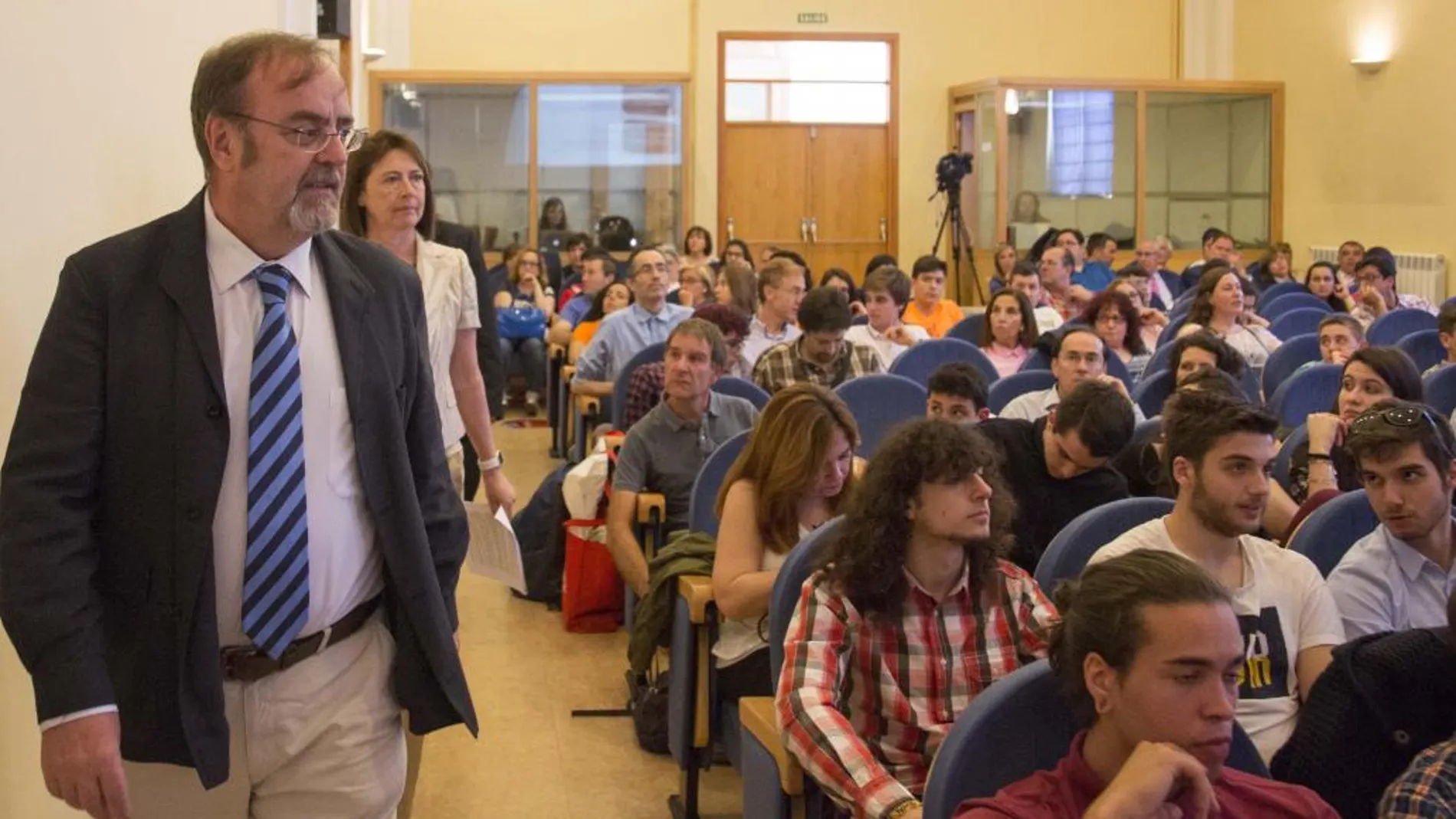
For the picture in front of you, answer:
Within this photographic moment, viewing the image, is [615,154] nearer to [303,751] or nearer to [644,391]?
[644,391]

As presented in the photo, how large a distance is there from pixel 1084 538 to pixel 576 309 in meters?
7.69

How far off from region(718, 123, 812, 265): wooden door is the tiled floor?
33.1ft

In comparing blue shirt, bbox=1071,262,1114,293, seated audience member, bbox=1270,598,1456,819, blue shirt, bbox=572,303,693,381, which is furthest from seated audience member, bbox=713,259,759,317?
seated audience member, bbox=1270,598,1456,819

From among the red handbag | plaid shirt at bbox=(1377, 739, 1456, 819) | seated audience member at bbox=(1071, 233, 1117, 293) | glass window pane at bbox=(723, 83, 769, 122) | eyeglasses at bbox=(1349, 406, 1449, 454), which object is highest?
glass window pane at bbox=(723, 83, 769, 122)

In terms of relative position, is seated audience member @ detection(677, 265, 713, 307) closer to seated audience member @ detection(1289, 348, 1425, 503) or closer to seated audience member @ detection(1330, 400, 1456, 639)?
seated audience member @ detection(1289, 348, 1425, 503)

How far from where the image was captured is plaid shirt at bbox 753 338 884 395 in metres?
6.80

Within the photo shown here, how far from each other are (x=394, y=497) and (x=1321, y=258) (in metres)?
14.3

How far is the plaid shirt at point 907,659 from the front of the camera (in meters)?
2.92

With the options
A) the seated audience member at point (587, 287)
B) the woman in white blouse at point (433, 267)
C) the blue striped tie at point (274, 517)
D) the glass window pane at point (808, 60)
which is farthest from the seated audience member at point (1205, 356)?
the glass window pane at point (808, 60)

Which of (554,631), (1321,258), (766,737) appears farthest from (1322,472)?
(1321,258)

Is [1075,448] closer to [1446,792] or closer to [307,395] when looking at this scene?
[1446,792]

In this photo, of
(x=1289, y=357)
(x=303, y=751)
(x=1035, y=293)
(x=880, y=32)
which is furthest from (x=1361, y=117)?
(x=303, y=751)

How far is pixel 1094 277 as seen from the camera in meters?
13.9

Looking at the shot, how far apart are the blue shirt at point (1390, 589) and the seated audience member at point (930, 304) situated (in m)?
6.22
